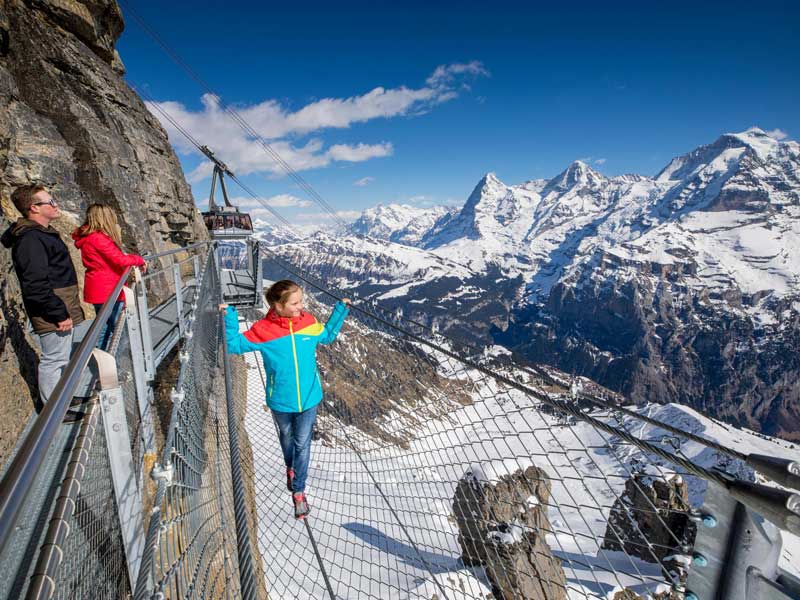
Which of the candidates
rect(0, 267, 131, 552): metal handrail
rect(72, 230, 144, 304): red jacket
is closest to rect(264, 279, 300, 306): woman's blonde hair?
rect(72, 230, 144, 304): red jacket

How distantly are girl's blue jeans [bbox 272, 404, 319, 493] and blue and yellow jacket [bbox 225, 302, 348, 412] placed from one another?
0.53 ft

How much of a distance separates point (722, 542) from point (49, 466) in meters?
2.25

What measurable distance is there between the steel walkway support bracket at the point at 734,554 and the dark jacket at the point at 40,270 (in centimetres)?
473

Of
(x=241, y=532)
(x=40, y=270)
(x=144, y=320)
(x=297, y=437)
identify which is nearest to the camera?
(x=241, y=532)

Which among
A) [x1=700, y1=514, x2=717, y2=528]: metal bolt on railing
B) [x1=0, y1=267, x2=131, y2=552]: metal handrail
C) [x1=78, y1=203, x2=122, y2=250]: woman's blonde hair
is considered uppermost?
[x1=78, y1=203, x2=122, y2=250]: woman's blonde hair

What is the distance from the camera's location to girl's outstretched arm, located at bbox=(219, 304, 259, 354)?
3.65m

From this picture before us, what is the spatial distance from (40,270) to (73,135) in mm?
8135

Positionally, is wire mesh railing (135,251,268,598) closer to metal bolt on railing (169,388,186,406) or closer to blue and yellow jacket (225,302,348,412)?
metal bolt on railing (169,388,186,406)

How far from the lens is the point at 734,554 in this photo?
4.23 feet

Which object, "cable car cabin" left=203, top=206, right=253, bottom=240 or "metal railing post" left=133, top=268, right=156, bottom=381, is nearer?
"metal railing post" left=133, top=268, right=156, bottom=381

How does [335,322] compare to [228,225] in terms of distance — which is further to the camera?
[228,225]

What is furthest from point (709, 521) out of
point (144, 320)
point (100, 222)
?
point (100, 222)

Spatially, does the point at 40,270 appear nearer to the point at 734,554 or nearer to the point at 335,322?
the point at 335,322

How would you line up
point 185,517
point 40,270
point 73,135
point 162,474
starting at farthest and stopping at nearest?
1. point 73,135
2. point 40,270
3. point 185,517
4. point 162,474
